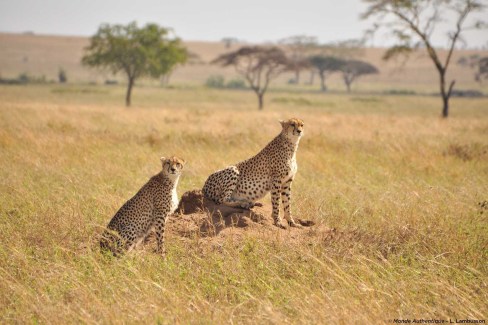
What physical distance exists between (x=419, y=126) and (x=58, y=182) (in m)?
12.1

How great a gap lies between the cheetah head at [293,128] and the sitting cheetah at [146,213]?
1.34 meters

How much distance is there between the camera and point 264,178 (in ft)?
20.6

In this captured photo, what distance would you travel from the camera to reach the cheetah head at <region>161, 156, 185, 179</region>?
534 centimetres

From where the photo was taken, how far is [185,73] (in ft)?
287

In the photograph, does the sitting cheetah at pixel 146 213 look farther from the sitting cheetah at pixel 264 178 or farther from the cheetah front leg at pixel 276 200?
the cheetah front leg at pixel 276 200

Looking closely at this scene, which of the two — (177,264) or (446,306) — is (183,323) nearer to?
(177,264)

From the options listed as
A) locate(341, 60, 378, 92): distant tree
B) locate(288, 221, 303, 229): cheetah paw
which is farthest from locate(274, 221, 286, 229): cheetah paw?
locate(341, 60, 378, 92): distant tree

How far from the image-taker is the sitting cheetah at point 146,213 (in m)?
5.09

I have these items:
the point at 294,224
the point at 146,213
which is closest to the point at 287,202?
the point at 294,224

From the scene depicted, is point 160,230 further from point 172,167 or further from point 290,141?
point 290,141

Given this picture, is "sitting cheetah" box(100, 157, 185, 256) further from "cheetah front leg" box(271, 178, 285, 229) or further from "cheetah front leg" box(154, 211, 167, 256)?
"cheetah front leg" box(271, 178, 285, 229)

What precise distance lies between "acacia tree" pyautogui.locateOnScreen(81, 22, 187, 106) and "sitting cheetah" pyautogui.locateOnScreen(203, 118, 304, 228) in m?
27.5

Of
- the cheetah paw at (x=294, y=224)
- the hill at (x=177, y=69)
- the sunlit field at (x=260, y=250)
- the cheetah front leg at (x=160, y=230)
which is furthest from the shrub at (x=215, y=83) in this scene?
the cheetah front leg at (x=160, y=230)

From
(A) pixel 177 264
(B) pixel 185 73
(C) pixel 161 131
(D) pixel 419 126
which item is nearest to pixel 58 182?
(A) pixel 177 264
